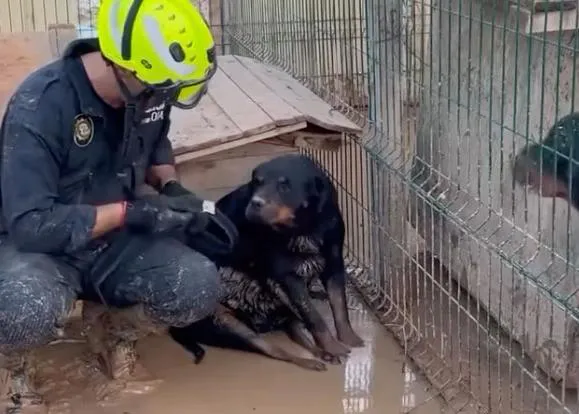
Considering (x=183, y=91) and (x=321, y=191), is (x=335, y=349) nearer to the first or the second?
(x=321, y=191)

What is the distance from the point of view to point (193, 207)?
3941 millimetres

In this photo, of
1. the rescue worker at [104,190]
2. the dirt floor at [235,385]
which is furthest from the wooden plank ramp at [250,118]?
the dirt floor at [235,385]

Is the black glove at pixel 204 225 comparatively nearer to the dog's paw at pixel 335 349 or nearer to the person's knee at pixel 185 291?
the person's knee at pixel 185 291

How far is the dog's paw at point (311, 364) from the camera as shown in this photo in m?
4.34

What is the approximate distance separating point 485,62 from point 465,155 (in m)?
0.42

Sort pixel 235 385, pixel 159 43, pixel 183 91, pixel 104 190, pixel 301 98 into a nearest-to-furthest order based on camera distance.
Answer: pixel 159 43, pixel 183 91, pixel 104 190, pixel 235 385, pixel 301 98

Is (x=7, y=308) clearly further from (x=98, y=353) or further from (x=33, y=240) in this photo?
(x=98, y=353)

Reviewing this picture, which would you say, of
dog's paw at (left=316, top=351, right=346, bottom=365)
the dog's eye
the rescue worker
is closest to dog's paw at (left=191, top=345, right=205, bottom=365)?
the rescue worker

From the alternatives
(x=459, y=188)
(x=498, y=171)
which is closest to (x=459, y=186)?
(x=459, y=188)

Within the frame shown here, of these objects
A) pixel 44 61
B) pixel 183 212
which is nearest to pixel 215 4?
pixel 44 61

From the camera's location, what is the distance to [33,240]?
3.64 metres

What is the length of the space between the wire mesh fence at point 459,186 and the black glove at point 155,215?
89 cm

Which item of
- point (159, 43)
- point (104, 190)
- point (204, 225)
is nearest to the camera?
point (159, 43)

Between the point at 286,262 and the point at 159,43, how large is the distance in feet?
4.36
